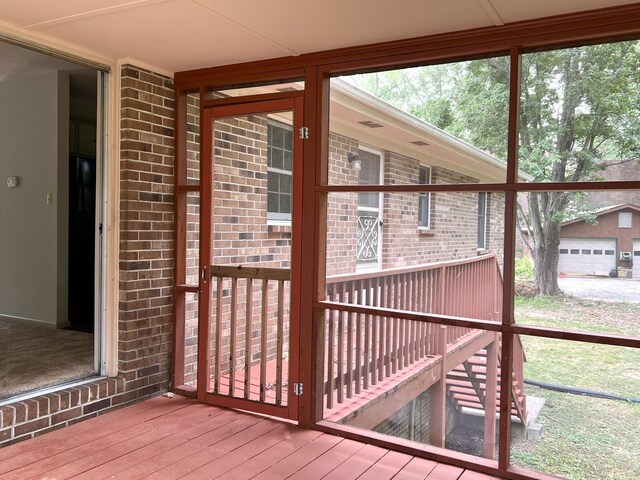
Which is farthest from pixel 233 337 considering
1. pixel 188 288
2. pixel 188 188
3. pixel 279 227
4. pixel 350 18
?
pixel 350 18

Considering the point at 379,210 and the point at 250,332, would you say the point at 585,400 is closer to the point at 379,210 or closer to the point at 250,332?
the point at 379,210

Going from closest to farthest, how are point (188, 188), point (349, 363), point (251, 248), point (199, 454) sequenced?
point (199, 454), point (188, 188), point (251, 248), point (349, 363)

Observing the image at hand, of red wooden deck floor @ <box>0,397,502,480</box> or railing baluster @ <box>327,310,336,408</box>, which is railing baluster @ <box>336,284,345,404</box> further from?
red wooden deck floor @ <box>0,397,502,480</box>

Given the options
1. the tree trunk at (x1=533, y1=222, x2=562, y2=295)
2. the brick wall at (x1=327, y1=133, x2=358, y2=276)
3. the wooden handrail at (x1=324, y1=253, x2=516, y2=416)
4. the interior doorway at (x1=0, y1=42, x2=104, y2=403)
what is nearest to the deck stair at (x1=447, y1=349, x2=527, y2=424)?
the wooden handrail at (x1=324, y1=253, x2=516, y2=416)

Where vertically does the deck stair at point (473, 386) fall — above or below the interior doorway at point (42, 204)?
below

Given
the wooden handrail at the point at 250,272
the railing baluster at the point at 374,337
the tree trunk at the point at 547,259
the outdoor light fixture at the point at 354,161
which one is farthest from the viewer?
the outdoor light fixture at the point at 354,161

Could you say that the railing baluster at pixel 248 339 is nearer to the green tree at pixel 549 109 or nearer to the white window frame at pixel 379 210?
the green tree at pixel 549 109

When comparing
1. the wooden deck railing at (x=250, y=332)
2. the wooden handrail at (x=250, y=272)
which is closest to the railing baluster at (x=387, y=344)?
the wooden deck railing at (x=250, y=332)

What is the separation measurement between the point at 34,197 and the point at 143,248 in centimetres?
243

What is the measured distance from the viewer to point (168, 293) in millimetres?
3828

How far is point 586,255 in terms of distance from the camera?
16.8ft

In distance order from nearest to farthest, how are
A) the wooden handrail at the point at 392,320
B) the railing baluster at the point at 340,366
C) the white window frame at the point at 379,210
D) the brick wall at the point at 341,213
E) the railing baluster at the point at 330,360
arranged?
the railing baluster at the point at 330,360 → the railing baluster at the point at 340,366 → the wooden handrail at the point at 392,320 → the brick wall at the point at 341,213 → the white window frame at the point at 379,210

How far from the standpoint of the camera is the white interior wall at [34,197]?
5.07 metres

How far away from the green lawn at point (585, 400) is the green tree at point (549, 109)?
1.26 ft
